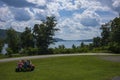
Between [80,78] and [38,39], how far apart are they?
60.4 meters

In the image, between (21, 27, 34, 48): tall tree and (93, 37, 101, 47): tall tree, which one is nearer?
(21, 27, 34, 48): tall tree

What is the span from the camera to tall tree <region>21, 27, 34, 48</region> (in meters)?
97.9

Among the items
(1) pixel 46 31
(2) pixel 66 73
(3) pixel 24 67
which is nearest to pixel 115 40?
(1) pixel 46 31

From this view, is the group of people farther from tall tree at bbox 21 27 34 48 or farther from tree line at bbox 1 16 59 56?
tall tree at bbox 21 27 34 48

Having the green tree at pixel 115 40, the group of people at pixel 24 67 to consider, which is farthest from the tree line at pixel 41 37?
the group of people at pixel 24 67

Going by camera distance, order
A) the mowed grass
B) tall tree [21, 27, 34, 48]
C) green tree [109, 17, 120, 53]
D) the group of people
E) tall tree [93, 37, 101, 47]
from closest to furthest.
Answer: the mowed grass, the group of people, green tree [109, 17, 120, 53], tall tree [21, 27, 34, 48], tall tree [93, 37, 101, 47]

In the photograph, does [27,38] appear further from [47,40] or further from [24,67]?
[24,67]

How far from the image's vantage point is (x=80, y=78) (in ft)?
83.8

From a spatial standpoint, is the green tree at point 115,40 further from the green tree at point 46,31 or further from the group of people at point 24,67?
the group of people at point 24,67

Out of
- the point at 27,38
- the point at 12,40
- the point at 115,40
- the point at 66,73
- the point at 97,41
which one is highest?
the point at 27,38

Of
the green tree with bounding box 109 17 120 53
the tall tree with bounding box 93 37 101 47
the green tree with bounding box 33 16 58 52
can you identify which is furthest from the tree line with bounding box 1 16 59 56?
the tall tree with bounding box 93 37 101 47

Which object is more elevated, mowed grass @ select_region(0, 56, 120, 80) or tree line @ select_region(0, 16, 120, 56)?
tree line @ select_region(0, 16, 120, 56)

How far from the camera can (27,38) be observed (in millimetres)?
100688

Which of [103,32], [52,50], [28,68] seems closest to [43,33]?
[52,50]
